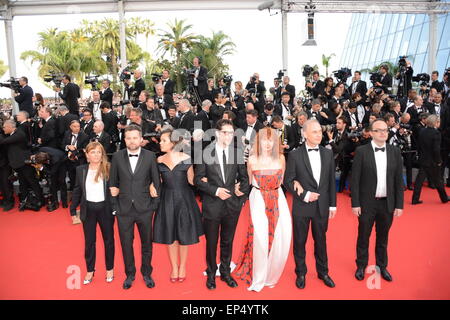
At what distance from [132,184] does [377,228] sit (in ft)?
8.10

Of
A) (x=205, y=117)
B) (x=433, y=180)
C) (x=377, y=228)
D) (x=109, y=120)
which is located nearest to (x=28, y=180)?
(x=109, y=120)

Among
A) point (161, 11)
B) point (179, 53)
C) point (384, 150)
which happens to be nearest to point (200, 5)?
point (161, 11)

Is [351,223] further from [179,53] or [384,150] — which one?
[179,53]

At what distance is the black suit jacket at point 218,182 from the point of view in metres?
3.49

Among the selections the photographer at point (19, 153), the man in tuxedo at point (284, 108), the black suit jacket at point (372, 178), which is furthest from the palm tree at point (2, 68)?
the black suit jacket at point (372, 178)

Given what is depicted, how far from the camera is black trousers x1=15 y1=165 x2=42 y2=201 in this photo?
22.0 ft

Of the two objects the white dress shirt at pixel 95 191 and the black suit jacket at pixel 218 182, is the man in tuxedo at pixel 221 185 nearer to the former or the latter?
the black suit jacket at pixel 218 182

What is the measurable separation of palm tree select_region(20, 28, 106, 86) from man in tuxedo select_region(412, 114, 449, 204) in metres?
22.5

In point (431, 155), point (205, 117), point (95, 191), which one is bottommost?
point (431, 155)

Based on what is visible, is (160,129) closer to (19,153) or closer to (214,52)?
(19,153)

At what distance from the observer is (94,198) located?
3695 mm

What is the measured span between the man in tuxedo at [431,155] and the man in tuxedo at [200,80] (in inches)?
182

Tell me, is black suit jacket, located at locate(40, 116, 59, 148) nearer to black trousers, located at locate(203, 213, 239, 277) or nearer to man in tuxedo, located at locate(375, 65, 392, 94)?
black trousers, located at locate(203, 213, 239, 277)

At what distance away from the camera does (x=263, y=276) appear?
11.9ft
